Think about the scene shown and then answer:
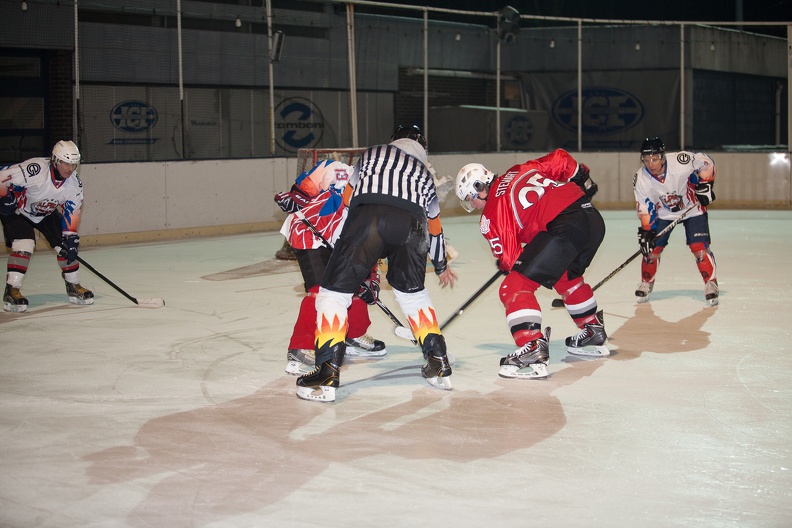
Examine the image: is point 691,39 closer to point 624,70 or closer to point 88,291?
point 624,70

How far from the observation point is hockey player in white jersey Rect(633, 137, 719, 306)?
23.5 feet

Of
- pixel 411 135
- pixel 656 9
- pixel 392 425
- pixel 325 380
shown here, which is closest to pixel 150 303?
pixel 325 380

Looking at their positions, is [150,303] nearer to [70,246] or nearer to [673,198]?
[70,246]

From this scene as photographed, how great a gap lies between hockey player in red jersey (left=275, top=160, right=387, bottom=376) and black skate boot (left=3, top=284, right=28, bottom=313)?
8.32ft

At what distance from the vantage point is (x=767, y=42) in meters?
20.3

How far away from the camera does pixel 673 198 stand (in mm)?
7297

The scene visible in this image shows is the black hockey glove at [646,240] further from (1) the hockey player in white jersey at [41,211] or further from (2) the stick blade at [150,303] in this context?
(1) the hockey player in white jersey at [41,211]

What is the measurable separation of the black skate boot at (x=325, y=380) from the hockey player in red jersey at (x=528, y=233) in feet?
2.99

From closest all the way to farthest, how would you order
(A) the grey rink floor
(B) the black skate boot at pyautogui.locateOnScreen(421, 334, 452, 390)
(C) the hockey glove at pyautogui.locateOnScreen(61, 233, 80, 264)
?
1. (A) the grey rink floor
2. (B) the black skate boot at pyautogui.locateOnScreen(421, 334, 452, 390)
3. (C) the hockey glove at pyautogui.locateOnScreen(61, 233, 80, 264)

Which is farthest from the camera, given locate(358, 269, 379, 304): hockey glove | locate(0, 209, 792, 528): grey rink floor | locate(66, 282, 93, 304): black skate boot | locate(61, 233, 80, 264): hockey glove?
locate(66, 282, 93, 304): black skate boot

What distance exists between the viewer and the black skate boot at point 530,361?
4.97 meters

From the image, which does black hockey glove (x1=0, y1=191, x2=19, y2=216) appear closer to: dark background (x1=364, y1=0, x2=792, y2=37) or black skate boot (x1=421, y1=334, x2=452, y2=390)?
black skate boot (x1=421, y1=334, x2=452, y2=390)

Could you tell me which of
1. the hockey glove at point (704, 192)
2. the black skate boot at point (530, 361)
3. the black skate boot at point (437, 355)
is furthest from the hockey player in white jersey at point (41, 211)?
the hockey glove at point (704, 192)

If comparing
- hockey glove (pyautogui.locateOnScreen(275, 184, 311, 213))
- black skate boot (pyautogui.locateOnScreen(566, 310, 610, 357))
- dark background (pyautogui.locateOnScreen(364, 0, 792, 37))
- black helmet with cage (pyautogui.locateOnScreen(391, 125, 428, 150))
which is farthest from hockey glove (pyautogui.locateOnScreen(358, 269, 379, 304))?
dark background (pyautogui.locateOnScreen(364, 0, 792, 37))
